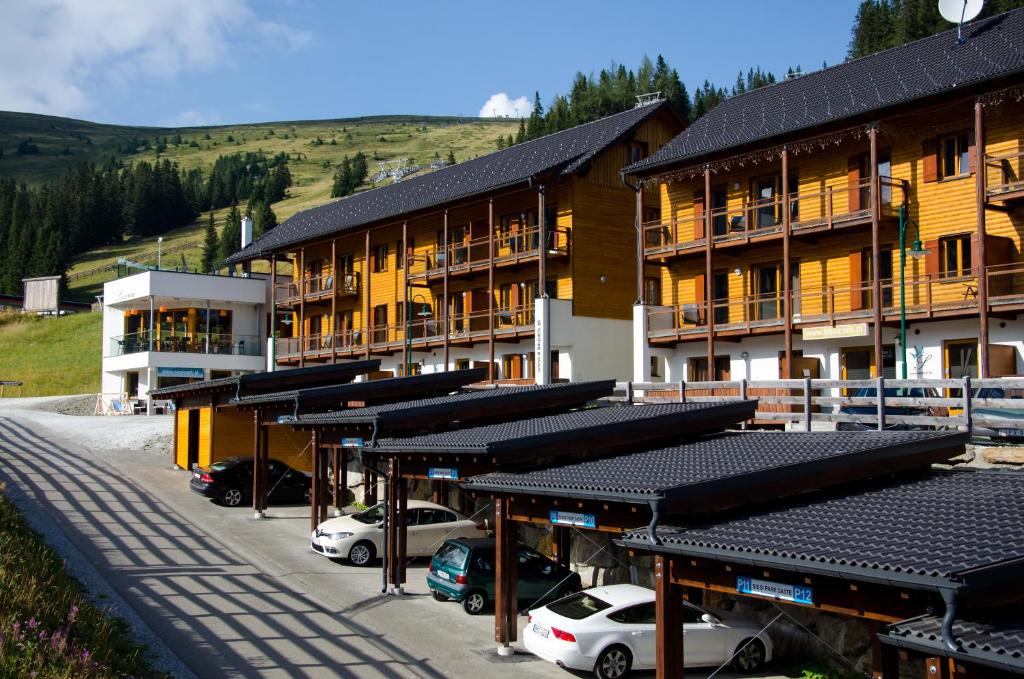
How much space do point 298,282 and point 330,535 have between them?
3329 centimetres

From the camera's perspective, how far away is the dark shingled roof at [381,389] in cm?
2741

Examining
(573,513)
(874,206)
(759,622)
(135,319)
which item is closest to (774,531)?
(573,513)

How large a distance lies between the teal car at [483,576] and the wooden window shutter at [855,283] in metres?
15.6

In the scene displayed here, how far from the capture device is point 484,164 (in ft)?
160

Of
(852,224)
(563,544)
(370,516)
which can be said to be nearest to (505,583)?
(563,544)

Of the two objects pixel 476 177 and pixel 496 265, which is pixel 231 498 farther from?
pixel 476 177

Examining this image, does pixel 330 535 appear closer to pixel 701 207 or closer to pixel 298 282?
pixel 701 207

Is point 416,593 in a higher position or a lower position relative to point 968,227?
lower

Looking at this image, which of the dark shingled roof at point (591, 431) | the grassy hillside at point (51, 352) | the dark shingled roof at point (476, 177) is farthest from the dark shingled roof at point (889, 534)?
the grassy hillside at point (51, 352)


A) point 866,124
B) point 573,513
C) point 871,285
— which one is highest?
point 866,124

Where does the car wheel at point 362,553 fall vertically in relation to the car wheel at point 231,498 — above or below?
below

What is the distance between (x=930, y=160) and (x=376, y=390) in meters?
17.6

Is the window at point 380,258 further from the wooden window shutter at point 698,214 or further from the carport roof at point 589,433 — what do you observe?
the carport roof at point 589,433

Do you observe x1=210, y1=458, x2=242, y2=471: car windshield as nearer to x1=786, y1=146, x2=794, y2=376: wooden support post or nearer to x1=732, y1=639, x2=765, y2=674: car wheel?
x1=786, y1=146, x2=794, y2=376: wooden support post
